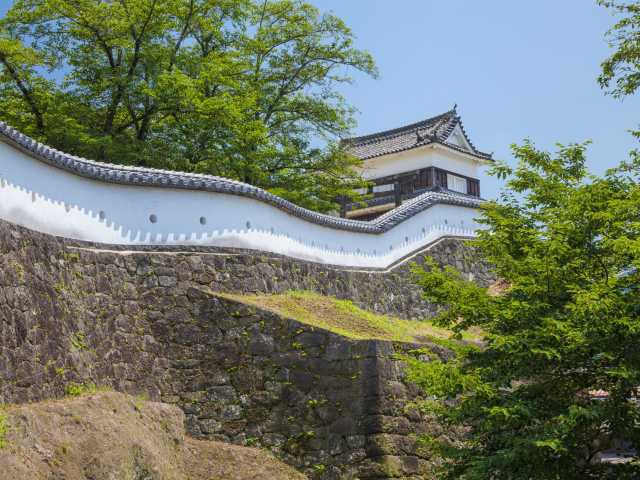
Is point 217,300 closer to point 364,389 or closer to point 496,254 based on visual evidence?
point 364,389

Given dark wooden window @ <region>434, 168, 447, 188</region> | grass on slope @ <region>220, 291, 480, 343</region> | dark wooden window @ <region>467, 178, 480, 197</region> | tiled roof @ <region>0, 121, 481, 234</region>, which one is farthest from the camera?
dark wooden window @ <region>467, 178, 480, 197</region>

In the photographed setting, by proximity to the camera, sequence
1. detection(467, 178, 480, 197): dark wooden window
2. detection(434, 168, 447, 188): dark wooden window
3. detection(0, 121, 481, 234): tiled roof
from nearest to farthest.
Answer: detection(0, 121, 481, 234): tiled roof
detection(434, 168, 447, 188): dark wooden window
detection(467, 178, 480, 197): dark wooden window

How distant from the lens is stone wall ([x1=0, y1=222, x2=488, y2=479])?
12.4 m

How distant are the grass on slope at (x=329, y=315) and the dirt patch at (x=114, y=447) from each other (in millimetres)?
2336

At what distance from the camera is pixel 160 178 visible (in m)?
14.8

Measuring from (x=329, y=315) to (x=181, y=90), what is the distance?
7899 millimetres

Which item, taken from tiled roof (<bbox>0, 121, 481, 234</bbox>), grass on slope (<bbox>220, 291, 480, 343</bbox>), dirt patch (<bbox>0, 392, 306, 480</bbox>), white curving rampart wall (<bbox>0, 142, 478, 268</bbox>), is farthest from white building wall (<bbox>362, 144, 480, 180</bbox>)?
dirt patch (<bbox>0, 392, 306, 480</bbox>)

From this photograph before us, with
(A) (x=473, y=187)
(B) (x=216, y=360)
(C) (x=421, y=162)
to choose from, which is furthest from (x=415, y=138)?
(B) (x=216, y=360)

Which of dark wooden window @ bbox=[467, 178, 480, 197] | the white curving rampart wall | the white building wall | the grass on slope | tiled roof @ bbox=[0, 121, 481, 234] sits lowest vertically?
the grass on slope

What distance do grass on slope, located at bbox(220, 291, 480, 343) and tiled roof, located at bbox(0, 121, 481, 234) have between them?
1.96 m

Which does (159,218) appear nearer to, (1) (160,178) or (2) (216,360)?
(1) (160,178)

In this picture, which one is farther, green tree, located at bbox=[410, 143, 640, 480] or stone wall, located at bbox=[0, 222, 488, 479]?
stone wall, located at bbox=[0, 222, 488, 479]

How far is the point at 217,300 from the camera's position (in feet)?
47.1

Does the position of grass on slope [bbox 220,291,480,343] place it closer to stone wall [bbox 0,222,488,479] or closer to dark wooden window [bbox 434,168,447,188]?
stone wall [bbox 0,222,488,479]
